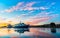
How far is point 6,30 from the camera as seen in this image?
12.5 feet

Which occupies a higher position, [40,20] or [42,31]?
[40,20]

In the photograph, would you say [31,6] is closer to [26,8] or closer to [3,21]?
[26,8]

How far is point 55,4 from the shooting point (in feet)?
12.4

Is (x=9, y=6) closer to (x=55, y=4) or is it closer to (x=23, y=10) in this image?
(x=23, y=10)

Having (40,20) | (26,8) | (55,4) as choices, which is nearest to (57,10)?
(55,4)

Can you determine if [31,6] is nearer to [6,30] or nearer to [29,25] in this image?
[29,25]

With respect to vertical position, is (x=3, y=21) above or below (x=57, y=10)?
below

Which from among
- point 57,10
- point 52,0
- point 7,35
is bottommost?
point 7,35

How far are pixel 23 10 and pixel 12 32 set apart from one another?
672mm

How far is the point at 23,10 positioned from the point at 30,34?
2.24 feet

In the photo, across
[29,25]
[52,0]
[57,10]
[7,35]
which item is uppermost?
[52,0]

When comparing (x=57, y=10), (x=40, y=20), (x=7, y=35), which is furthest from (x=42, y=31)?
(x=7, y=35)

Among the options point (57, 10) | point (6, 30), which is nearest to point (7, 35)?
point (6, 30)

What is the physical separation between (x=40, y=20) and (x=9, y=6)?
931 mm
